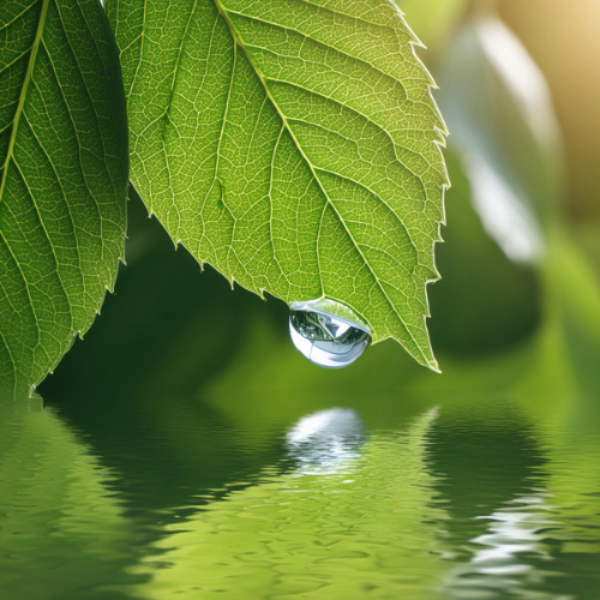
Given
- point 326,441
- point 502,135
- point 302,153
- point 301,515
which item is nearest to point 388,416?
point 326,441

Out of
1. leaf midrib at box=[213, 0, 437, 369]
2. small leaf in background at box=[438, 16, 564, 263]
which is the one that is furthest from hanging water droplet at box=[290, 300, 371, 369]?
small leaf in background at box=[438, 16, 564, 263]

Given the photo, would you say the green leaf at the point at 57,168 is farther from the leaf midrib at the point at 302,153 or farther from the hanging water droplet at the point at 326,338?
the hanging water droplet at the point at 326,338

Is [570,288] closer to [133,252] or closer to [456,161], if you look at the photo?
[456,161]

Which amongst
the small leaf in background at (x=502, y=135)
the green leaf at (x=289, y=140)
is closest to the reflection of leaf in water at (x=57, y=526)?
the green leaf at (x=289, y=140)

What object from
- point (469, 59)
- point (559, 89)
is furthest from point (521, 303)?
point (559, 89)

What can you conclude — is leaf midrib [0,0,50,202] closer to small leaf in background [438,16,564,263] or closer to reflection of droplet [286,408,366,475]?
reflection of droplet [286,408,366,475]
